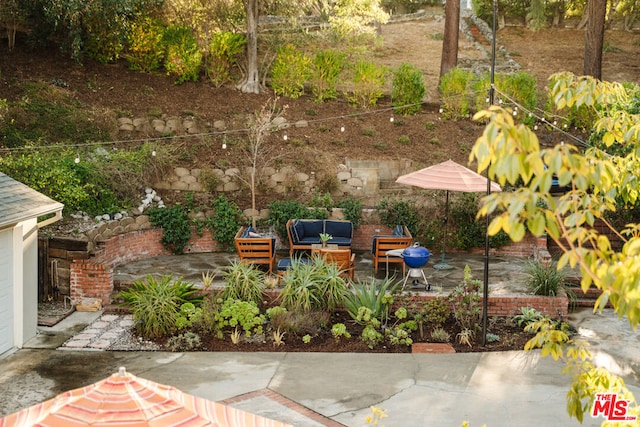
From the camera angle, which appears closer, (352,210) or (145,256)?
(145,256)

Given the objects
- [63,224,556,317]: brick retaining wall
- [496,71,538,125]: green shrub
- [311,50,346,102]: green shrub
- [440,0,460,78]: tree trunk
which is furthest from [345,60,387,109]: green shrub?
[63,224,556,317]: brick retaining wall

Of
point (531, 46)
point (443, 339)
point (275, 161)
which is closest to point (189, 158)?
point (275, 161)

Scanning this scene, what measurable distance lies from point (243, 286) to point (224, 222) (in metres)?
3.89

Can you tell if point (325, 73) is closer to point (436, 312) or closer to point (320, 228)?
point (320, 228)

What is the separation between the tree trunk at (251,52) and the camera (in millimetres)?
20422

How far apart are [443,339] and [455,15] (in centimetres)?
1337

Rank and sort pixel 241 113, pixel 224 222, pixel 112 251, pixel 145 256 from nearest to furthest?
pixel 112 251 → pixel 145 256 → pixel 224 222 → pixel 241 113

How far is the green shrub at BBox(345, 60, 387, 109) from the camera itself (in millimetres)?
20953

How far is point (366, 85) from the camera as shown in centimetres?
2103

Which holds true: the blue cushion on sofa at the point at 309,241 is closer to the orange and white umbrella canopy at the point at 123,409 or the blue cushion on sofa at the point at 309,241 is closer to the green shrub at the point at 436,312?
the green shrub at the point at 436,312

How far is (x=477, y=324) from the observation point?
11.4 meters

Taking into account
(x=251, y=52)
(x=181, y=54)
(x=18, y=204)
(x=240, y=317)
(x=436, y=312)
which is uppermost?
(x=251, y=52)

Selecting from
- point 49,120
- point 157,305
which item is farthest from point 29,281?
point 49,120

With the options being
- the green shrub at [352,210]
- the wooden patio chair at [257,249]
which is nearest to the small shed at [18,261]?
the wooden patio chair at [257,249]
